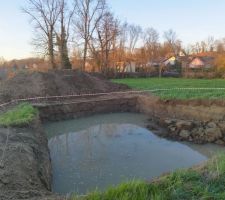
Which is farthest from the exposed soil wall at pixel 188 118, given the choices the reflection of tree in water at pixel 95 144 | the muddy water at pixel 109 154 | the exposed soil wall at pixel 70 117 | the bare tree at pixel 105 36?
the bare tree at pixel 105 36

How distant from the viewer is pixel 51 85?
20.5 m

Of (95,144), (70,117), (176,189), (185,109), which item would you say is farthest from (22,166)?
(70,117)

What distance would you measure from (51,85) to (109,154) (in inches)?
449

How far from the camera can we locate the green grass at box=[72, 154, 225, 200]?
438 centimetres

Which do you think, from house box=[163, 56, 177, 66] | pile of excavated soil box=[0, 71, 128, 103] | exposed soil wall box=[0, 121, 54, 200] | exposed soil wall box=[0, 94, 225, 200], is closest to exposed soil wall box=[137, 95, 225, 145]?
exposed soil wall box=[0, 94, 225, 200]

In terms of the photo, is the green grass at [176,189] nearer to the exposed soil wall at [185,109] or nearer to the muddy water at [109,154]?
the muddy water at [109,154]

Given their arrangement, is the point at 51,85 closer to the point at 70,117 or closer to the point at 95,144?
the point at 70,117

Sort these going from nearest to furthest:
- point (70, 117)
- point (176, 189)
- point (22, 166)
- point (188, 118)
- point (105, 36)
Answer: point (176, 189), point (22, 166), point (188, 118), point (70, 117), point (105, 36)

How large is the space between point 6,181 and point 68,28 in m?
30.6

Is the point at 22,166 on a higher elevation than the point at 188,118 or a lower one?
higher

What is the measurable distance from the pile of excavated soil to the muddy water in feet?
15.0

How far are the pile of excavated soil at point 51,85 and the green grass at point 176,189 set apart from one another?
46.7 feet

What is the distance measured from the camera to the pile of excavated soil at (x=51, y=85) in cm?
1925

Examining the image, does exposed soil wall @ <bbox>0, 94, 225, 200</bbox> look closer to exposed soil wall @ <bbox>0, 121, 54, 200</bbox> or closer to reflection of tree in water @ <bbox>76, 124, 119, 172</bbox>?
exposed soil wall @ <bbox>0, 121, 54, 200</bbox>
